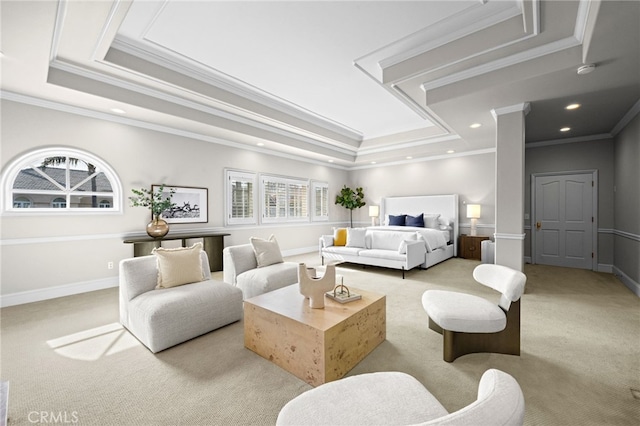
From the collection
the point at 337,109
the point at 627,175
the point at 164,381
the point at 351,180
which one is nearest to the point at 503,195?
the point at 627,175

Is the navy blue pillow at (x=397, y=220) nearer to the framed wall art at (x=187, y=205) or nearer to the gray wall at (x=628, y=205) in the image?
the gray wall at (x=628, y=205)

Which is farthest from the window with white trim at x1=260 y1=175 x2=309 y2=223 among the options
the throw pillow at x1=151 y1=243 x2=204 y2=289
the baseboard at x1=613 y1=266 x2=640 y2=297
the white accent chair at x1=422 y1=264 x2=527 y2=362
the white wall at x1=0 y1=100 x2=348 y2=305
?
the baseboard at x1=613 y1=266 x2=640 y2=297

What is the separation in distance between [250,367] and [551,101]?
15.7 feet

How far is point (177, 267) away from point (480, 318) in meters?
2.84

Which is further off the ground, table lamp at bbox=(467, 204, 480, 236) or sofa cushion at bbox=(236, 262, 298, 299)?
table lamp at bbox=(467, 204, 480, 236)

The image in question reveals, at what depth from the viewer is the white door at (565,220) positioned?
17.6 feet

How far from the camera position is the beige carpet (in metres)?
1.68

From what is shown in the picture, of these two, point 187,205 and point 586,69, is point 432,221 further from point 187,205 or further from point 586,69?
point 187,205

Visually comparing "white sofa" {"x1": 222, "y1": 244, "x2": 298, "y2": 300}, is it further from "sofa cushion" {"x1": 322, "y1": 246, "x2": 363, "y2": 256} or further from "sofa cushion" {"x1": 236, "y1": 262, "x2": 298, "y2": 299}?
"sofa cushion" {"x1": 322, "y1": 246, "x2": 363, "y2": 256}

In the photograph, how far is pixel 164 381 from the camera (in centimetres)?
198

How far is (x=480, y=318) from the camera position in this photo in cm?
206

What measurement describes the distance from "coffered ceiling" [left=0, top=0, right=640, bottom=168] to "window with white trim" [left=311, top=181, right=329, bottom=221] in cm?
316

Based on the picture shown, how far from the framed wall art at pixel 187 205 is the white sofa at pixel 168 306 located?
238cm

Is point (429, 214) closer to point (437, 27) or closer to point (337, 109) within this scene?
point (337, 109)
